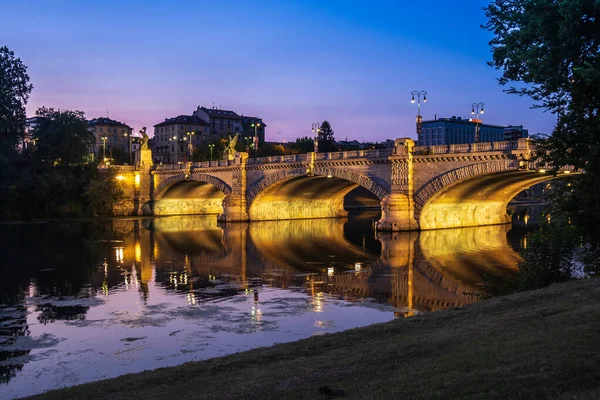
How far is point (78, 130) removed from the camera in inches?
3285

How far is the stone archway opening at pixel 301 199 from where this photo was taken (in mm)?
70438

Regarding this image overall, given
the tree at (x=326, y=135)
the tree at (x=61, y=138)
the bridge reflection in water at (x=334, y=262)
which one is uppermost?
the tree at (x=326, y=135)

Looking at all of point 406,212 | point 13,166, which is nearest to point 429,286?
point 406,212

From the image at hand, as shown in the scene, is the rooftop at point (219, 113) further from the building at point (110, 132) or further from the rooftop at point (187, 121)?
the building at point (110, 132)

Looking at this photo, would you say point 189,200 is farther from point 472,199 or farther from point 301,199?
point 472,199

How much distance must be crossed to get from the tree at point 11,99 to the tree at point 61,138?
104 inches

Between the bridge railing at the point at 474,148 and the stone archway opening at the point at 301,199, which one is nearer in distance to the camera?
the bridge railing at the point at 474,148

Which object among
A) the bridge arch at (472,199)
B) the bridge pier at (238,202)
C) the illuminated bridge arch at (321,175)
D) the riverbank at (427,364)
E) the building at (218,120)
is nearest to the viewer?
the riverbank at (427,364)

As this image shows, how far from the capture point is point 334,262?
3759cm

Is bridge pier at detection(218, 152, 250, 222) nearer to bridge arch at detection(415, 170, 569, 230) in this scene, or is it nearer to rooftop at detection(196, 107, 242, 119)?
bridge arch at detection(415, 170, 569, 230)

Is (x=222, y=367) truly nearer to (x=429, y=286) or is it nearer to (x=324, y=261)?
(x=429, y=286)

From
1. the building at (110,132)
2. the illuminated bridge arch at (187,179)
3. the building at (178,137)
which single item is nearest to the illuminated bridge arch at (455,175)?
the illuminated bridge arch at (187,179)

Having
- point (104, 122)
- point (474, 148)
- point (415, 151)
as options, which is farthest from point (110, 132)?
point (474, 148)

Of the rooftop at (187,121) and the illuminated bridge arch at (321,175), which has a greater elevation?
the rooftop at (187,121)
